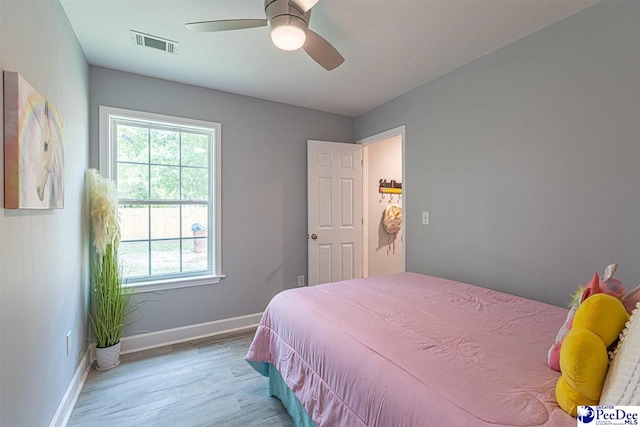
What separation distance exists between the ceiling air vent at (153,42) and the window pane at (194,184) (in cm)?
110

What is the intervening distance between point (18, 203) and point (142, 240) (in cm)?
168

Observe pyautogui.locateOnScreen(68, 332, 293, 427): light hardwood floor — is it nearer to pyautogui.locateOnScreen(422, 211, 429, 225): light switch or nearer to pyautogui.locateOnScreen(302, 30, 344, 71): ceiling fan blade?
pyautogui.locateOnScreen(422, 211, 429, 225): light switch

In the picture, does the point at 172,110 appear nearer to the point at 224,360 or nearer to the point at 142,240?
the point at 142,240

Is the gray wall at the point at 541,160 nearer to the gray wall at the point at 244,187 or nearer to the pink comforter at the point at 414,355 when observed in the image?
the pink comforter at the point at 414,355

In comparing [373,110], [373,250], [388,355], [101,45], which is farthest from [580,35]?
[101,45]

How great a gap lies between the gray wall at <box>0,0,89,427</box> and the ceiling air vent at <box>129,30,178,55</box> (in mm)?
377

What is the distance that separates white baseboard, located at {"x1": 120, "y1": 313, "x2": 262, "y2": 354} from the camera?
103 inches

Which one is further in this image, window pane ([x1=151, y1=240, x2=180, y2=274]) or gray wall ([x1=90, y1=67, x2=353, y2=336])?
window pane ([x1=151, y1=240, x2=180, y2=274])

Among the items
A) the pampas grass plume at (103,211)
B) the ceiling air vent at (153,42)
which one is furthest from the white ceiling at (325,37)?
the pampas grass plume at (103,211)

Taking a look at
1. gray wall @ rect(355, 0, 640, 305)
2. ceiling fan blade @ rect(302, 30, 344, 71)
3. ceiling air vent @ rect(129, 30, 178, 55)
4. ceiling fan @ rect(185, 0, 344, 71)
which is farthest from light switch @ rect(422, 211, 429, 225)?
ceiling air vent @ rect(129, 30, 178, 55)

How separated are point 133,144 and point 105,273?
1.19 meters

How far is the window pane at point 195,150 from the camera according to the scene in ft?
9.59

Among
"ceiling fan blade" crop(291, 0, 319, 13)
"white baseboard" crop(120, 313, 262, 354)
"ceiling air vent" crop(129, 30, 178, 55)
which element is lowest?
"white baseboard" crop(120, 313, 262, 354)

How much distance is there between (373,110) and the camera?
3.57 m
